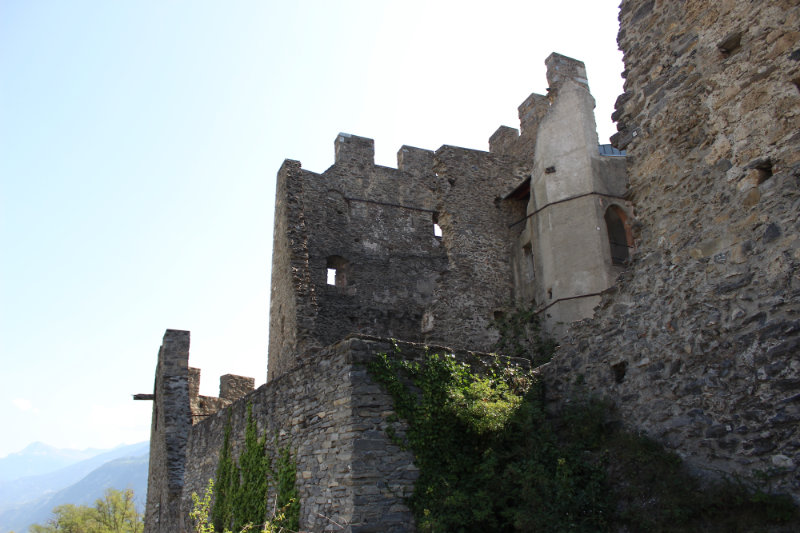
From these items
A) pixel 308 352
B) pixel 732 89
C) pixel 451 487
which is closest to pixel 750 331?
pixel 732 89

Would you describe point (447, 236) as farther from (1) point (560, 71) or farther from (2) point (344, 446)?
(2) point (344, 446)

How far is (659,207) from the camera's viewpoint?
24.4 ft

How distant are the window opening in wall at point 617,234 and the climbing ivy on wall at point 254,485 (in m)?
9.41

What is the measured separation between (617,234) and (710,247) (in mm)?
9306

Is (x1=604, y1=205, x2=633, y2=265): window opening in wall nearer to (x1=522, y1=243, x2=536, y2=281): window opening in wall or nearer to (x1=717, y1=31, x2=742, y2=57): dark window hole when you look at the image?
(x1=522, y1=243, x2=536, y2=281): window opening in wall

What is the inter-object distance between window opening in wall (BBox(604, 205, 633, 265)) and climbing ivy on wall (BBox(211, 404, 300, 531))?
9.41 m

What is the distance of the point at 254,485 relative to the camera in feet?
31.3

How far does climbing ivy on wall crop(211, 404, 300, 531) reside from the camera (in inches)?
330

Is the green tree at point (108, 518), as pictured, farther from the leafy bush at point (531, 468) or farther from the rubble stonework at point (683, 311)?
the leafy bush at point (531, 468)

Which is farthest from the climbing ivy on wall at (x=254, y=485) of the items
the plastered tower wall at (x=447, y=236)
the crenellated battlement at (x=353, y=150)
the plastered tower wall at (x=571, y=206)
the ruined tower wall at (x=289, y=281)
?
the crenellated battlement at (x=353, y=150)

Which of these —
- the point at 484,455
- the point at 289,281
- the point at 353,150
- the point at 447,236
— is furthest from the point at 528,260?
the point at 484,455

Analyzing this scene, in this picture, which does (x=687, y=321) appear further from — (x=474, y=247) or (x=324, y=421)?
(x=474, y=247)

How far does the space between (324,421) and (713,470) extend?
14.4 feet

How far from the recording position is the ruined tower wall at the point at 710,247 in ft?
19.2
